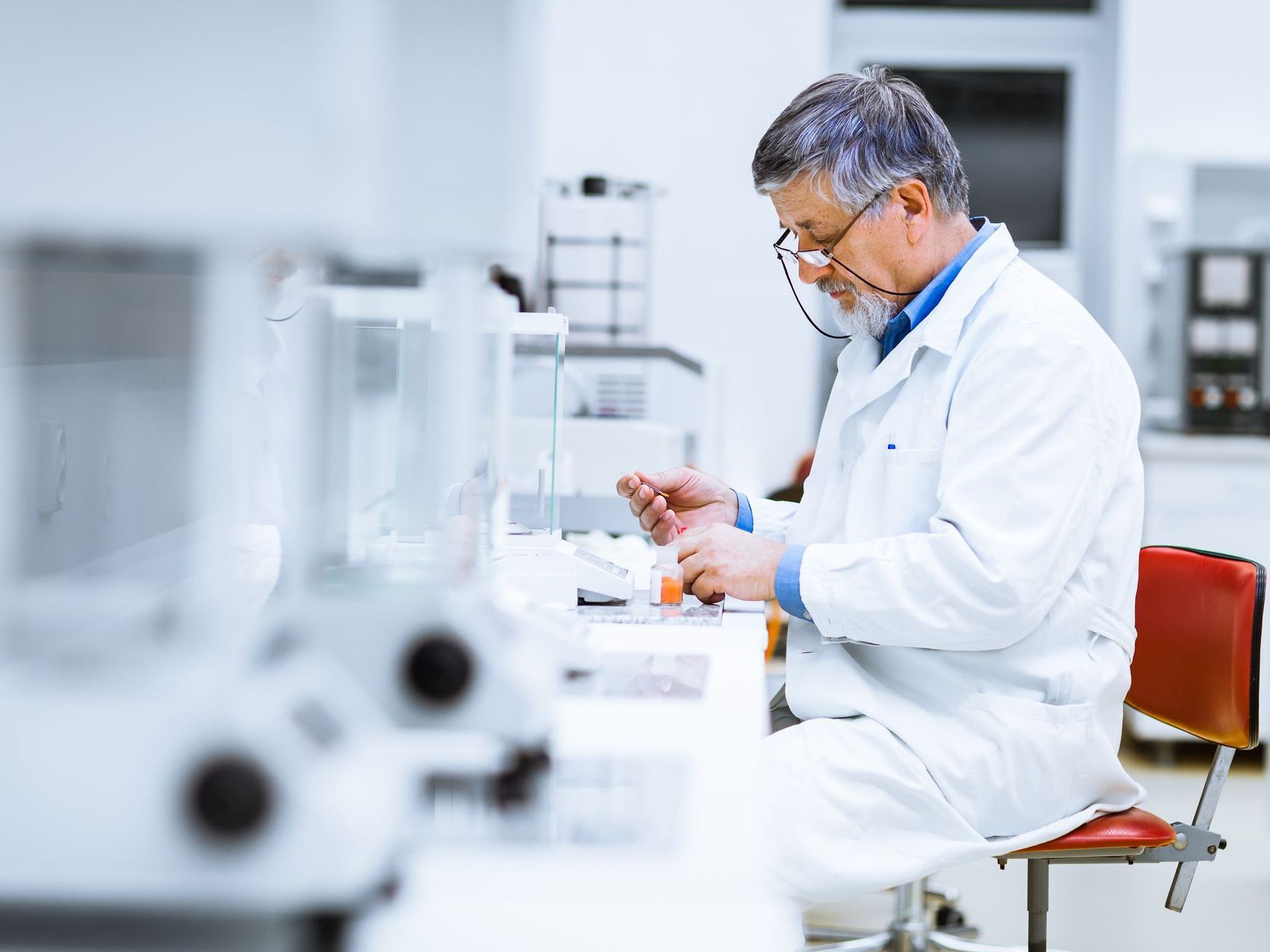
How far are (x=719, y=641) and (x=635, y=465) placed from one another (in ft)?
3.57

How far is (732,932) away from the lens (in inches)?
27.7

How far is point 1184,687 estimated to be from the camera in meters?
1.75

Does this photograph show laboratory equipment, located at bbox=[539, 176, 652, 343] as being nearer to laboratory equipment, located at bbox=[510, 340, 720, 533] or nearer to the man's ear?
laboratory equipment, located at bbox=[510, 340, 720, 533]

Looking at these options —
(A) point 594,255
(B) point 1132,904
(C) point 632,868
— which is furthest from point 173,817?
(A) point 594,255

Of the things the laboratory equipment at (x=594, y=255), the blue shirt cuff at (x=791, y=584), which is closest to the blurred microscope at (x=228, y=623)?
the blue shirt cuff at (x=791, y=584)

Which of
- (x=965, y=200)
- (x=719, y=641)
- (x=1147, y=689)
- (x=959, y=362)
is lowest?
(x=1147, y=689)

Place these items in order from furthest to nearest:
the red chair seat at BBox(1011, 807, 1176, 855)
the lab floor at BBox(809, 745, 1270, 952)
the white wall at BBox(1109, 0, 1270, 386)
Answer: the white wall at BBox(1109, 0, 1270, 386)
the lab floor at BBox(809, 745, 1270, 952)
the red chair seat at BBox(1011, 807, 1176, 855)

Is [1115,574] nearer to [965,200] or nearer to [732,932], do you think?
[965,200]

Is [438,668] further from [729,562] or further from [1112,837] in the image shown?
[1112,837]

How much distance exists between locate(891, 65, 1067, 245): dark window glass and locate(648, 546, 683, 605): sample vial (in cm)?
315

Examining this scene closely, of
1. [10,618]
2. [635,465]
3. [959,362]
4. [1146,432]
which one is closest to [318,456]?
[10,618]

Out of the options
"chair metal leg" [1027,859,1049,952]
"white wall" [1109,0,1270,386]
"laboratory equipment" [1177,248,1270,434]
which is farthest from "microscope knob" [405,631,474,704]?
"white wall" [1109,0,1270,386]

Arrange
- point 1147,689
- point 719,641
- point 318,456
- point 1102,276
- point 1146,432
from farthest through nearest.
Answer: point 1102,276 → point 1146,432 → point 1147,689 → point 719,641 → point 318,456

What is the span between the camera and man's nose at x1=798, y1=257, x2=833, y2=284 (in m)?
1.67
